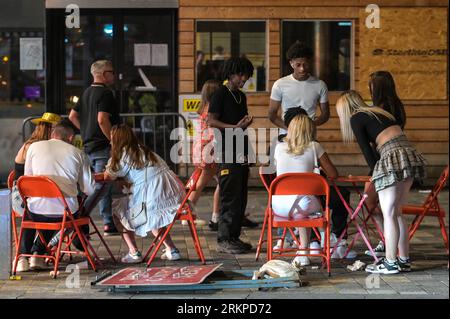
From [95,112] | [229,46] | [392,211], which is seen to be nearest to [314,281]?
[392,211]

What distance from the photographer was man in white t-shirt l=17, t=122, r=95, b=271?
26.7ft

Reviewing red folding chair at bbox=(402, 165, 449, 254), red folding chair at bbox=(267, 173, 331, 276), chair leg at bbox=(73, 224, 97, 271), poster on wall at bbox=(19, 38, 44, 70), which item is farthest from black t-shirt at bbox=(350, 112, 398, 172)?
poster on wall at bbox=(19, 38, 44, 70)

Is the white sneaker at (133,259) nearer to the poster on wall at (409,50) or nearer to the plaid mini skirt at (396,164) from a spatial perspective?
the plaid mini skirt at (396,164)

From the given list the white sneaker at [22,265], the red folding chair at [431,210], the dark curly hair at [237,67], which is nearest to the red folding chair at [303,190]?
the red folding chair at [431,210]

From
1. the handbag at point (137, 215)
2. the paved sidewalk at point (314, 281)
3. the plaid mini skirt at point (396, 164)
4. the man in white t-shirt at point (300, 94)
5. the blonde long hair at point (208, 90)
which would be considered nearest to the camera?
the paved sidewalk at point (314, 281)

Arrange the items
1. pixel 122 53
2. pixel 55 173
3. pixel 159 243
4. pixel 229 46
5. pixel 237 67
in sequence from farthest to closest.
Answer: pixel 122 53 < pixel 229 46 < pixel 237 67 < pixel 159 243 < pixel 55 173

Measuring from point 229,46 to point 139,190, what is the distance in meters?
5.65

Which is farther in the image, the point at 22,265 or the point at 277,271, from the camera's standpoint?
the point at 22,265

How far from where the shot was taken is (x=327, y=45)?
13875 mm

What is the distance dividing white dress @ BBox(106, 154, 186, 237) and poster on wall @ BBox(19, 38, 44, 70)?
573cm

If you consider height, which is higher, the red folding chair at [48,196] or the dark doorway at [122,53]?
the dark doorway at [122,53]

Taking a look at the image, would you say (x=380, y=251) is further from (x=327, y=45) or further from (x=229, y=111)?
(x=327, y=45)

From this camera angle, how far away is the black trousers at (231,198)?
9.02 m

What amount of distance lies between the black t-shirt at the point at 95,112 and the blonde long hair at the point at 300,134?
232cm
